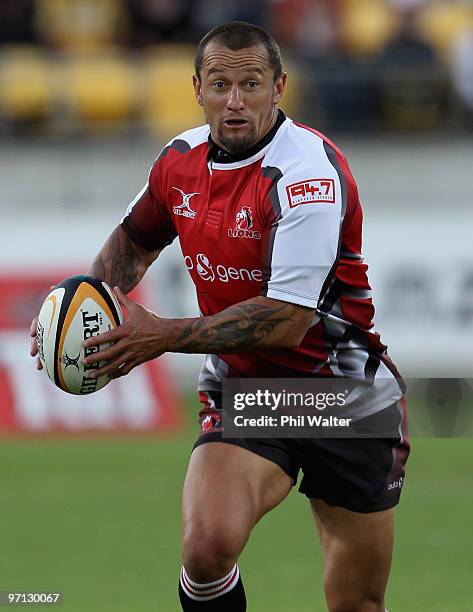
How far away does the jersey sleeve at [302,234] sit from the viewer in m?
5.11

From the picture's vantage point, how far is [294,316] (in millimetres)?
5160

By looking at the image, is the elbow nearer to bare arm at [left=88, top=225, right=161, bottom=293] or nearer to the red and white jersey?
the red and white jersey

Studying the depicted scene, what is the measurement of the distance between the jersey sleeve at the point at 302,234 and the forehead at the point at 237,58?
434 mm

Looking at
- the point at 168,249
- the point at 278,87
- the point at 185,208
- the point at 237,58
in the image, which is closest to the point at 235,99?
the point at 237,58

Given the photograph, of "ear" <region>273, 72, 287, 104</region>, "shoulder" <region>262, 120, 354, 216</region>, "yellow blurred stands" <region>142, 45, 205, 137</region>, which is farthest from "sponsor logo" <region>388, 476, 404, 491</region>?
"yellow blurred stands" <region>142, 45, 205, 137</region>

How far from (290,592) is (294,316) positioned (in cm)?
262

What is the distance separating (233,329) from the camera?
5.11 m

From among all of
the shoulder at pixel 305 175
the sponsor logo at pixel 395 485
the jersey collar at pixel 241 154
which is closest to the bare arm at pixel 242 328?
the shoulder at pixel 305 175

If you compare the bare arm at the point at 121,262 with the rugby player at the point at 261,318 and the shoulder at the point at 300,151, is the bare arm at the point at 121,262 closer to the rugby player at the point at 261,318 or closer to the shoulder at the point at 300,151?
the rugby player at the point at 261,318

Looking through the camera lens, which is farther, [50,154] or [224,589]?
[50,154]

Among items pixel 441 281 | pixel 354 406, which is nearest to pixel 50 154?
pixel 441 281

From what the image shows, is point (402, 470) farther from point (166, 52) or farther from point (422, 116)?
point (166, 52)

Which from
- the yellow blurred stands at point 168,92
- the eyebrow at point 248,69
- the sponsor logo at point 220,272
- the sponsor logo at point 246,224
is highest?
the yellow blurred stands at point 168,92

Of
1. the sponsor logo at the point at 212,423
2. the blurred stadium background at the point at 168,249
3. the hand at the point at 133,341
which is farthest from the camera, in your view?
the blurred stadium background at the point at 168,249
